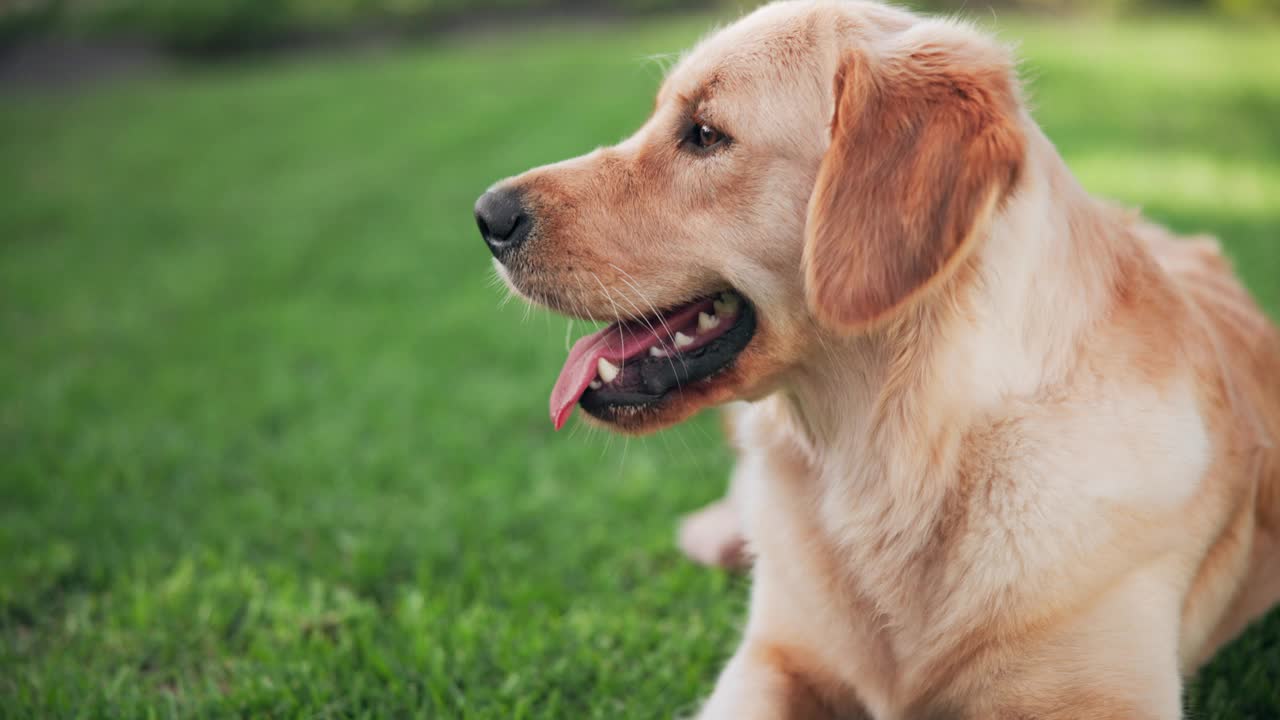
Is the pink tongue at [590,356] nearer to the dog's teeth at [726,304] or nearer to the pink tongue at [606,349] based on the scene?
the pink tongue at [606,349]

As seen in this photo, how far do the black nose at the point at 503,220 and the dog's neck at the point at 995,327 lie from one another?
79 cm

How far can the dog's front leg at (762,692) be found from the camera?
92.4 inches

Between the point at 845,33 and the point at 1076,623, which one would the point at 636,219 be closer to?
the point at 845,33

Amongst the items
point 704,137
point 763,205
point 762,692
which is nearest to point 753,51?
point 704,137

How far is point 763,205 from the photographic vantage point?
2.25 metres

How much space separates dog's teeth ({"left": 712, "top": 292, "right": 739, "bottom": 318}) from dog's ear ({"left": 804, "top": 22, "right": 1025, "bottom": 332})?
31cm

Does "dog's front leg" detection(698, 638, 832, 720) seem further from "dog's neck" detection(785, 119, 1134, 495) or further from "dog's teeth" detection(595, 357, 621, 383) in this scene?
"dog's teeth" detection(595, 357, 621, 383)

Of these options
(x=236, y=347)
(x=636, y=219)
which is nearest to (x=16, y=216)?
(x=236, y=347)

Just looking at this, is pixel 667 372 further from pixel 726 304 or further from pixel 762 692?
pixel 762 692

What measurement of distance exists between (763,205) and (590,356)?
0.55m

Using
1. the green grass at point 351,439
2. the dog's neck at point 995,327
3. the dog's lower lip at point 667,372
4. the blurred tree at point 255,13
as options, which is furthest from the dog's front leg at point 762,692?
the blurred tree at point 255,13

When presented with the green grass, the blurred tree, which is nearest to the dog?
the green grass

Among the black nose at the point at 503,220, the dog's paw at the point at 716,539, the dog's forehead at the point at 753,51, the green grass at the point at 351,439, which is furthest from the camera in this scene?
the dog's paw at the point at 716,539

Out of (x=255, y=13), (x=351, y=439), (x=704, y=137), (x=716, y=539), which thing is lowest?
(x=255, y=13)
